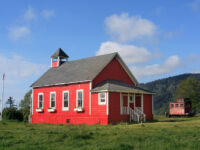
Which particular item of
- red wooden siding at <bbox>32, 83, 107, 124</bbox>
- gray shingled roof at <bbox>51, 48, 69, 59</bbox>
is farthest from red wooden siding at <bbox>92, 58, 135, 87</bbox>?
gray shingled roof at <bbox>51, 48, 69, 59</bbox>

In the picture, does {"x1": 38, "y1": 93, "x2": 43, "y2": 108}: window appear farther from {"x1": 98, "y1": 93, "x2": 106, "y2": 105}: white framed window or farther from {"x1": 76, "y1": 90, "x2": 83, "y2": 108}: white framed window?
{"x1": 98, "y1": 93, "x2": 106, "y2": 105}: white framed window

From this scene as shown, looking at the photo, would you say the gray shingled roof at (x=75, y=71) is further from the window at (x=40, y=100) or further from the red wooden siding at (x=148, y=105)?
the red wooden siding at (x=148, y=105)

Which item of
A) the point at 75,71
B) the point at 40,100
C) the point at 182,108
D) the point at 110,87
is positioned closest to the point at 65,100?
the point at 75,71

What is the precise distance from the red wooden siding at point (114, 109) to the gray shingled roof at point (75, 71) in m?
2.71

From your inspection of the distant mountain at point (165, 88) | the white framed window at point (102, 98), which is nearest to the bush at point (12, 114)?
the white framed window at point (102, 98)

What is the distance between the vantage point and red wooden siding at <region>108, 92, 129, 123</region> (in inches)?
Result: 936

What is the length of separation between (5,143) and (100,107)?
1403 cm

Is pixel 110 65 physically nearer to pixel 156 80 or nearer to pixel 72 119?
pixel 72 119

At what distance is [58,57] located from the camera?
3416 centimetres

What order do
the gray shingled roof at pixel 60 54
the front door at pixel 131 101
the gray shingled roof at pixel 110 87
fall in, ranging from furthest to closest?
the gray shingled roof at pixel 60 54 → the front door at pixel 131 101 → the gray shingled roof at pixel 110 87

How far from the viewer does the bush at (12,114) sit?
3588 centimetres

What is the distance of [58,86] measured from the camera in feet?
95.2

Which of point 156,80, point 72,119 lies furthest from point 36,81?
point 156,80

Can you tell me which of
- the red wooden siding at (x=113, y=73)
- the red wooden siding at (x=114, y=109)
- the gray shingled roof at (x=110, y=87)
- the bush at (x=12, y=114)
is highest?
the red wooden siding at (x=113, y=73)
